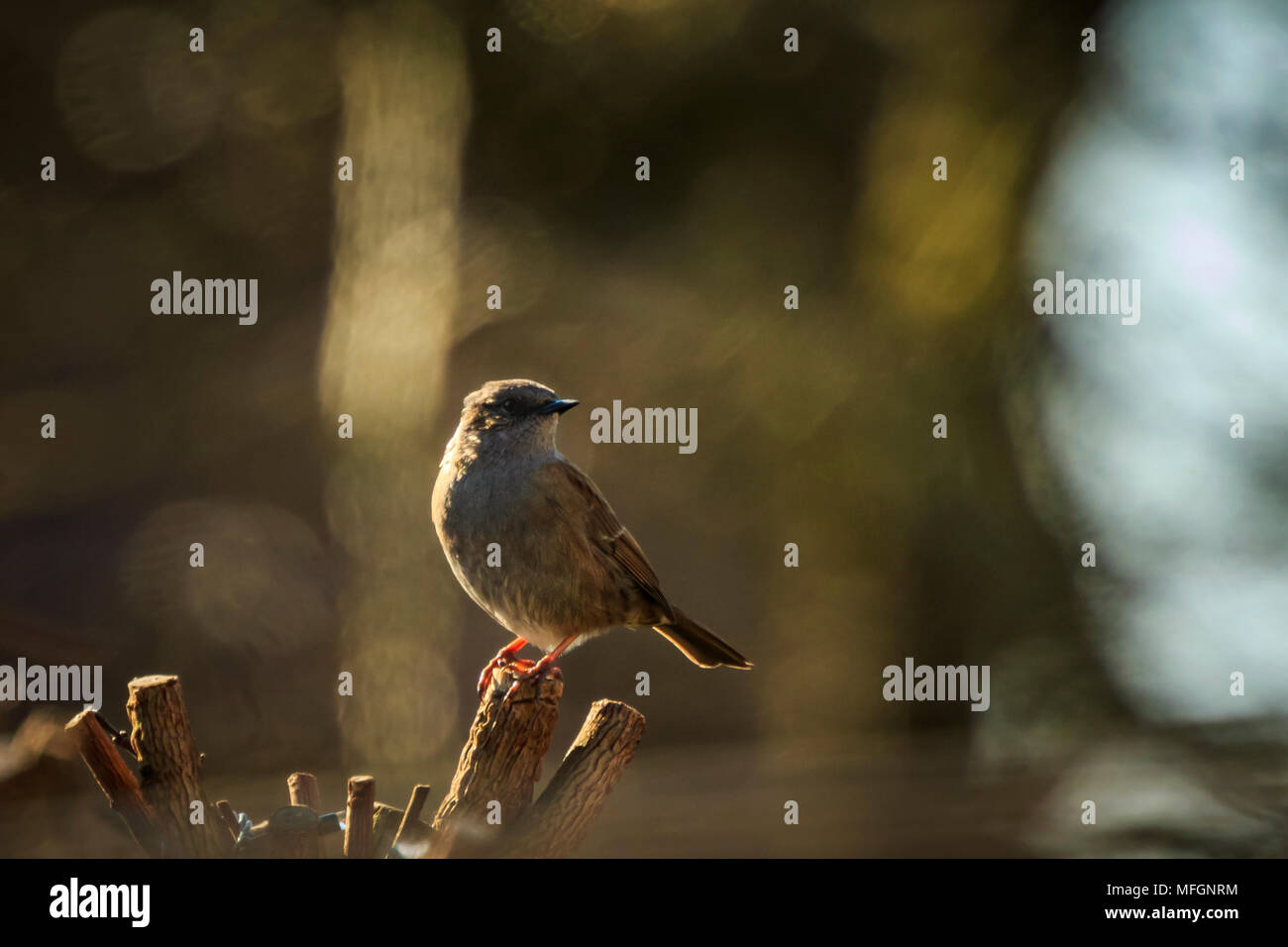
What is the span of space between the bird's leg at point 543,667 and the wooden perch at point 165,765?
0.66 m

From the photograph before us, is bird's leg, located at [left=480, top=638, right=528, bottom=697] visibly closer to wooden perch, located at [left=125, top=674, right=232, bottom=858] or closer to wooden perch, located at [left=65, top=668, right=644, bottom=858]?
wooden perch, located at [left=65, top=668, right=644, bottom=858]

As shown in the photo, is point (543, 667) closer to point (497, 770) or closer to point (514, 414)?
point (497, 770)

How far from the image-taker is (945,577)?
18.3 feet

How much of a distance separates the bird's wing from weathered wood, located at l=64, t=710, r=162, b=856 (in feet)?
4.35

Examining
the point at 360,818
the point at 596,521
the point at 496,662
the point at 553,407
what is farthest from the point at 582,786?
the point at 553,407

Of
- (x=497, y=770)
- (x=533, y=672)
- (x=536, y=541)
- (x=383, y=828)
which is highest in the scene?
(x=536, y=541)

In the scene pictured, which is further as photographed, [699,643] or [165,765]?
[699,643]

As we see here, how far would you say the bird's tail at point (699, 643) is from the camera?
2932mm

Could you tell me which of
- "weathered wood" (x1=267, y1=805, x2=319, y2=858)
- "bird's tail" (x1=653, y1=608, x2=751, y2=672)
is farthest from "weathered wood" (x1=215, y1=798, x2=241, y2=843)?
"bird's tail" (x1=653, y1=608, x2=751, y2=672)

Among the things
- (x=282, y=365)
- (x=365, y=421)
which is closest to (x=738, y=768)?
(x=365, y=421)

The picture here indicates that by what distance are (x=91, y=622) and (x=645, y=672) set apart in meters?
2.71

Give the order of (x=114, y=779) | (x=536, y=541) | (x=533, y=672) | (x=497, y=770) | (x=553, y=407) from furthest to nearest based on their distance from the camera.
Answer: (x=553, y=407) < (x=536, y=541) < (x=533, y=672) < (x=497, y=770) < (x=114, y=779)

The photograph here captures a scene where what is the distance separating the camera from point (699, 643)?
2988mm

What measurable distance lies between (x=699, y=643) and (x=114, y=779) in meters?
1.64
